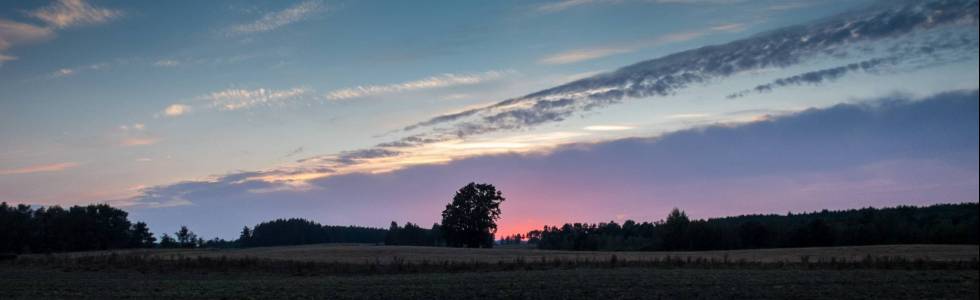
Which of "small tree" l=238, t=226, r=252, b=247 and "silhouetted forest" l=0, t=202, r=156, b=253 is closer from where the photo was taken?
"silhouetted forest" l=0, t=202, r=156, b=253

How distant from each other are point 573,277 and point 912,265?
20.9 m

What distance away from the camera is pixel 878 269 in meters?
38.3

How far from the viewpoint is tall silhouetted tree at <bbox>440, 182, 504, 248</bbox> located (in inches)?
3706

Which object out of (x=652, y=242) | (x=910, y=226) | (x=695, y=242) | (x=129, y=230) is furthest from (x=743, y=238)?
(x=129, y=230)

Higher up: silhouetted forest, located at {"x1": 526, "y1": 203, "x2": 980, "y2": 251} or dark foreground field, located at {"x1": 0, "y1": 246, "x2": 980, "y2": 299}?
silhouetted forest, located at {"x1": 526, "y1": 203, "x2": 980, "y2": 251}

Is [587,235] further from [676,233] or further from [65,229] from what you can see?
[65,229]

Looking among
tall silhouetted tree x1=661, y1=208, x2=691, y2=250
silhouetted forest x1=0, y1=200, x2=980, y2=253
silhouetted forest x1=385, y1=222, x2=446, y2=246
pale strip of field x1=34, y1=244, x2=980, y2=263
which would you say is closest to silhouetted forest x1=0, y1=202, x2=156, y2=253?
silhouetted forest x1=0, y1=200, x2=980, y2=253

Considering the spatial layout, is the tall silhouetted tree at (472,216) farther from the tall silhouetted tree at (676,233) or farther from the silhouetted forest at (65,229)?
the silhouetted forest at (65,229)

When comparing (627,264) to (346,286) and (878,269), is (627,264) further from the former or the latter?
(346,286)

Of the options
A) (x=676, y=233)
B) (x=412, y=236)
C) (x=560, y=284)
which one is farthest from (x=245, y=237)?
(x=560, y=284)

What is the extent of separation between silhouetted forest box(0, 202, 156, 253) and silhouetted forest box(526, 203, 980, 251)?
248 ft

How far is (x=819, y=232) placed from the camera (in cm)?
8781

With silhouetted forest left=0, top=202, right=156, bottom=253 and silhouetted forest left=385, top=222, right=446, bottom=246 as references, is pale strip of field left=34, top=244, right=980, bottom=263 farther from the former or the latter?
silhouetted forest left=385, top=222, right=446, bottom=246

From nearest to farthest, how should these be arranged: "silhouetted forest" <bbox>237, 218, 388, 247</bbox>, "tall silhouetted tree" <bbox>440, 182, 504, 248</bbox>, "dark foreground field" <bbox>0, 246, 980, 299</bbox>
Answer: "dark foreground field" <bbox>0, 246, 980, 299</bbox> < "tall silhouetted tree" <bbox>440, 182, 504, 248</bbox> < "silhouetted forest" <bbox>237, 218, 388, 247</bbox>
